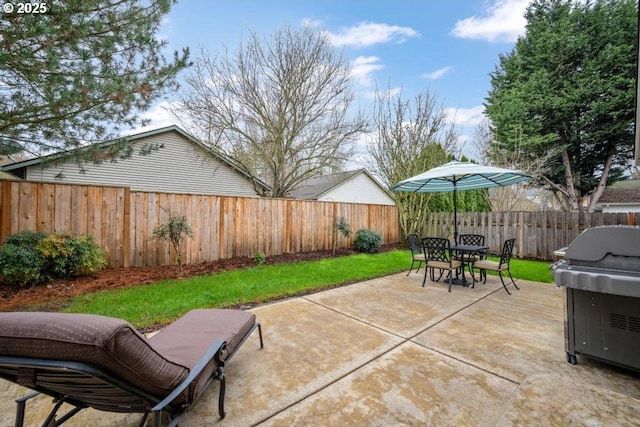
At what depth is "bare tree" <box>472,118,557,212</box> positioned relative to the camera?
38.4ft

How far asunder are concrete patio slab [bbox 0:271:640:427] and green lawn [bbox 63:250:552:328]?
3.25 ft

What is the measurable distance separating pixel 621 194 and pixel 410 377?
98.2 ft

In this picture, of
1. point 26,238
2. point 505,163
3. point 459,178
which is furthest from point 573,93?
point 26,238

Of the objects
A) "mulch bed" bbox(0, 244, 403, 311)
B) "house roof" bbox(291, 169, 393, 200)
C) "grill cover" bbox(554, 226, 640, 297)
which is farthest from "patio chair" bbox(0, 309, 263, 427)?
"house roof" bbox(291, 169, 393, 200)

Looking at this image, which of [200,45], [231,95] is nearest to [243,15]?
[200,45]

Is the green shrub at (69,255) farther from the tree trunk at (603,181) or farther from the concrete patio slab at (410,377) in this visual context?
the tree trunk at (603,181)

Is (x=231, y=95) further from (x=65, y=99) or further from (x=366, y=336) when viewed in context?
(x=366, y=336)

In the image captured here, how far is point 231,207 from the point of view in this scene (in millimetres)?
7281

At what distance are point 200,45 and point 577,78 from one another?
18.6 metres

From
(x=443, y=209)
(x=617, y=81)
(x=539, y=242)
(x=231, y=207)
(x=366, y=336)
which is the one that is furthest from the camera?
(x=617, y=81)

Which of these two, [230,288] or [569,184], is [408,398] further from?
[569,184]

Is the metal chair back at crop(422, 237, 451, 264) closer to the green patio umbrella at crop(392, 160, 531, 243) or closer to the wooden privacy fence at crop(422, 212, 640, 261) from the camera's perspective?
the green patio umbrella at crop(392, 160, 531, 243)

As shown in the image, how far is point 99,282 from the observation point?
193 inches

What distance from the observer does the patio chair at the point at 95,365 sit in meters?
1.11
